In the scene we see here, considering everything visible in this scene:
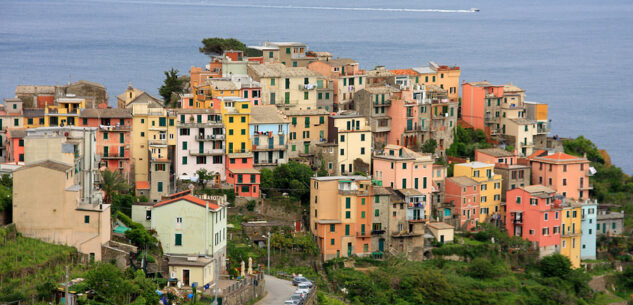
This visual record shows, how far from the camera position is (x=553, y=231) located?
59.4 metres

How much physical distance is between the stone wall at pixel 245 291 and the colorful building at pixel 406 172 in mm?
12765

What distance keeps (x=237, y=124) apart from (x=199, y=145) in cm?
229

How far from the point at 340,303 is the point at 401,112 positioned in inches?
683

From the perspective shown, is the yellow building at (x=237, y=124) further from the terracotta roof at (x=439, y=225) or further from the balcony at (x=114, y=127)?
the terracotta roof at (x=439, y=225)

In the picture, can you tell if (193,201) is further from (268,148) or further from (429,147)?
(429,147)

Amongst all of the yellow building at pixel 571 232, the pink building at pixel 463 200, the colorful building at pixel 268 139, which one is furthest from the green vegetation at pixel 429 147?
the colorful building at pixel 268 139

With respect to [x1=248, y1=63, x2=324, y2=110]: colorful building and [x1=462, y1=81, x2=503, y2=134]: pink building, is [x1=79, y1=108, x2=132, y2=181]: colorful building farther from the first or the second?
[x1=462, y1=81, x2=503, y2=134]: pink building

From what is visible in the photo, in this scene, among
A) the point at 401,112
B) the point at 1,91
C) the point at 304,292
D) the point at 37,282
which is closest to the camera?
the point at 37,282

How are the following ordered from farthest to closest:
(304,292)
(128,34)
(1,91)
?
(128,34) < (1,91) < (304,292)

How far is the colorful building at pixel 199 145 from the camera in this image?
55500 mm

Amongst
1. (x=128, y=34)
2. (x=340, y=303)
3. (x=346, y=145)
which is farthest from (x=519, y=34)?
(x=340, y=303)

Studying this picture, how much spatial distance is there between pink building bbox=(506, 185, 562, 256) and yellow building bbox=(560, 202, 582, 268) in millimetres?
368

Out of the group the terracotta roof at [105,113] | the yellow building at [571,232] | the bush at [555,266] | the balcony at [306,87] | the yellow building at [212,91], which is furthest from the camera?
the balcony at [306,87]

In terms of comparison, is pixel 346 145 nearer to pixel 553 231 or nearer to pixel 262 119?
pixel 262 119
